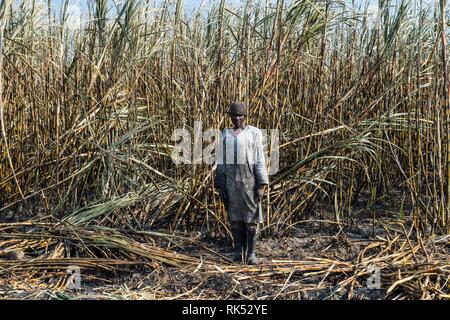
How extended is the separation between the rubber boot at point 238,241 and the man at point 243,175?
4 centimetres

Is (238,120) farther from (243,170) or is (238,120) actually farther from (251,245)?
(251,245)

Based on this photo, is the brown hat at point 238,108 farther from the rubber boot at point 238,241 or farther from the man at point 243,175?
the rubber boot at point 238,241

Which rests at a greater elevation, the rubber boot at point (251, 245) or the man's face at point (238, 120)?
the man's face at point (238, 120)

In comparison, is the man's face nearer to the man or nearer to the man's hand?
the man

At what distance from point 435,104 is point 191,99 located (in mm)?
1077

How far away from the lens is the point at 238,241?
259 centimetres

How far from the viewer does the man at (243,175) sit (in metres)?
2.49

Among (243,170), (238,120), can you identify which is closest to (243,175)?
(243,170)

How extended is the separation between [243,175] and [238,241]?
29 centimetres

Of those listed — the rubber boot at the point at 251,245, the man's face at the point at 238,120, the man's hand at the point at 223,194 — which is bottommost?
the rubber boot at the point at 251,245

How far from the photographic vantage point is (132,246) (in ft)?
8.21

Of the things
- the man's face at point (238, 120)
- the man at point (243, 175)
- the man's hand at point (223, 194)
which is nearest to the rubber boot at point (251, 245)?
the man at point (243, 175)

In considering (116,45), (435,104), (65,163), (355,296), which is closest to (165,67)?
(116,45)

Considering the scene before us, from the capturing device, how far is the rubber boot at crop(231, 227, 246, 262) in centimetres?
258
